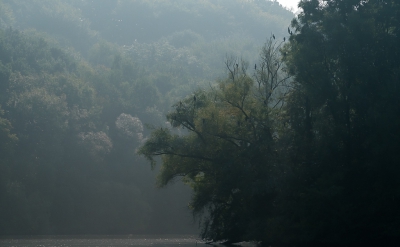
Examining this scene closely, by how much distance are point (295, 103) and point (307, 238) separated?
7915mm

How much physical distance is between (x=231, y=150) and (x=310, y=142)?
17.6 ft

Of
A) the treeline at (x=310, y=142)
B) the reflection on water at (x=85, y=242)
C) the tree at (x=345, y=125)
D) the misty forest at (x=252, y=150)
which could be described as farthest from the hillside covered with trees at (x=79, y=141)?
the tree at (x=345, y=125)

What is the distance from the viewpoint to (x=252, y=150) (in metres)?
30.7

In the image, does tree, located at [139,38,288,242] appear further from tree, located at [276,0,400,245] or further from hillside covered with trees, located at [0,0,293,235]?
hillside covered with trees, located at [0,0,293,235]

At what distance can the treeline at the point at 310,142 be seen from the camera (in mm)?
26344

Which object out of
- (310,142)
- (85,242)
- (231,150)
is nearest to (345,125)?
(310,142)

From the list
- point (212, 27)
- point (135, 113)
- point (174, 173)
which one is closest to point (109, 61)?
point (135, 113)

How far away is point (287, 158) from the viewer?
29.1 meters

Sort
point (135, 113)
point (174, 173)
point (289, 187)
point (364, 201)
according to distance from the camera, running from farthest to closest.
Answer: point (135, 113) < point (174, 173) < point (289, 187) < point (364, 201)

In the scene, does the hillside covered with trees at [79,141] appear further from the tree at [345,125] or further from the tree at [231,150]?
the tree at [345,125]

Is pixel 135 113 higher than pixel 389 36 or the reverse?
higher

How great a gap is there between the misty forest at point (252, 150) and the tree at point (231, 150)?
0.09 m

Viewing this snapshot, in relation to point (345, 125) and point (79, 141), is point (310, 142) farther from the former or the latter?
point (79, 141)

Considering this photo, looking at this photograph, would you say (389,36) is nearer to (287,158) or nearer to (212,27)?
(287,158)
